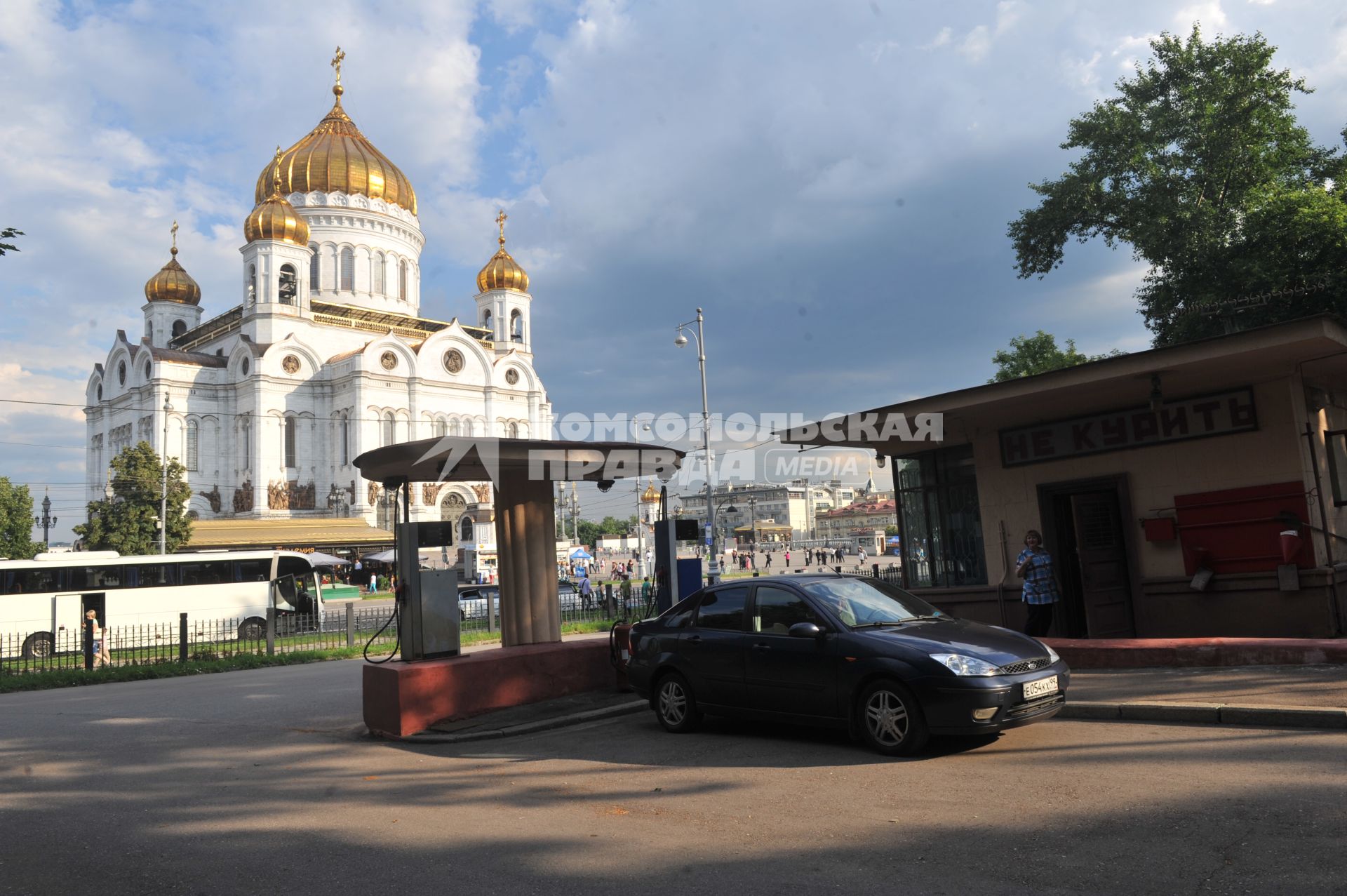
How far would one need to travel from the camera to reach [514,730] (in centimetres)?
892

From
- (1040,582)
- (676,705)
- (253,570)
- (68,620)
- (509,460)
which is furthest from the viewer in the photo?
(253,570)

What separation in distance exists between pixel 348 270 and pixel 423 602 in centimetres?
6353

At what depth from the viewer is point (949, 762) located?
655cm

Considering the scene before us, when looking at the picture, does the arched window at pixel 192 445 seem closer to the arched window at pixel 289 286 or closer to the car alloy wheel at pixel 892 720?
the arched window at pixel 289 286

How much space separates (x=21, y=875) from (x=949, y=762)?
5829mm

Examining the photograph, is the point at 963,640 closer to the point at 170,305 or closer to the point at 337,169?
the point at 337,169

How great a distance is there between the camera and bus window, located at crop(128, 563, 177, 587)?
89.8 ft

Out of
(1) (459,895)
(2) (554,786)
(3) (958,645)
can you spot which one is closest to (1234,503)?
(3) (958,645)

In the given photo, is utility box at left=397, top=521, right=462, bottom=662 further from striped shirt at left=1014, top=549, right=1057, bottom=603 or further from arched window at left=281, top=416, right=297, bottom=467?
arched window at left=281, top=416, right=297, bottom=467

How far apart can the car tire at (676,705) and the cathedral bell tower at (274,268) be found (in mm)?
59009

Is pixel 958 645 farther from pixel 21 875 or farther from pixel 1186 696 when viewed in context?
pixel 21 875

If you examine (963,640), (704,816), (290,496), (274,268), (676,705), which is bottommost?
(704,816)

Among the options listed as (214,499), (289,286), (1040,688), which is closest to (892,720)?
(1040,688)

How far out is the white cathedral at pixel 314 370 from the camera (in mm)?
59906
